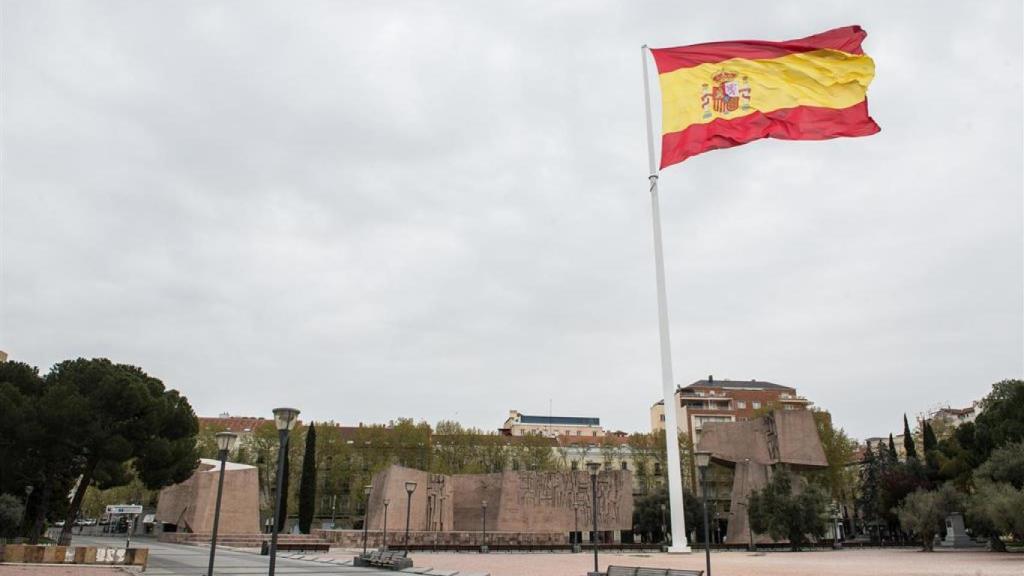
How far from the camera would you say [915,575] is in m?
19.5

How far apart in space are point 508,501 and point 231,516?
17357 mm

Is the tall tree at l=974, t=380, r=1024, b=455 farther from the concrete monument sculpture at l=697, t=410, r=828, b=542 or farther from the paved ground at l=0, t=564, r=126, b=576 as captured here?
the paved ground at l=0, t=564, r=126, b=576

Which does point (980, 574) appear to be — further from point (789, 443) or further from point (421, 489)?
point (421, 489)

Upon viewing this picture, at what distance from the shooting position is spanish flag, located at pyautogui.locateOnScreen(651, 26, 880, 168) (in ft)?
59.2

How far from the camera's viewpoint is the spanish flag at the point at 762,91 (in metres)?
18.0

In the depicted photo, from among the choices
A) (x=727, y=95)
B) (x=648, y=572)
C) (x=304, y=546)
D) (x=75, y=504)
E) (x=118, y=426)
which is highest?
(x=727, y=95)

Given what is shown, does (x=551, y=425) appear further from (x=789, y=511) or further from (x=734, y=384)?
(x=789, y=511)

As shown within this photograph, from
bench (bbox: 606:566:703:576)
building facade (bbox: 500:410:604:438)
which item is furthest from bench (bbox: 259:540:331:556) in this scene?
building facade (bbox: 500:410:604:438)

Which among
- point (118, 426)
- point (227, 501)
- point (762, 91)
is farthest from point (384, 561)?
point (227, 501)

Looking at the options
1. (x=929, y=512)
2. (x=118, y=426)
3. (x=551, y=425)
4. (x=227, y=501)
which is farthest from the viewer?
(x=551, y=425)

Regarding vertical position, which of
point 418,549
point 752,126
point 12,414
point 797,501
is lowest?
point 418,549

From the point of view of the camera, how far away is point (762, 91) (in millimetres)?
19156

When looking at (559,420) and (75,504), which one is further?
(559,420)

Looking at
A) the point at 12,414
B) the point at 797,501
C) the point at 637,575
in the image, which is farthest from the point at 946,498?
the point at 12,414
